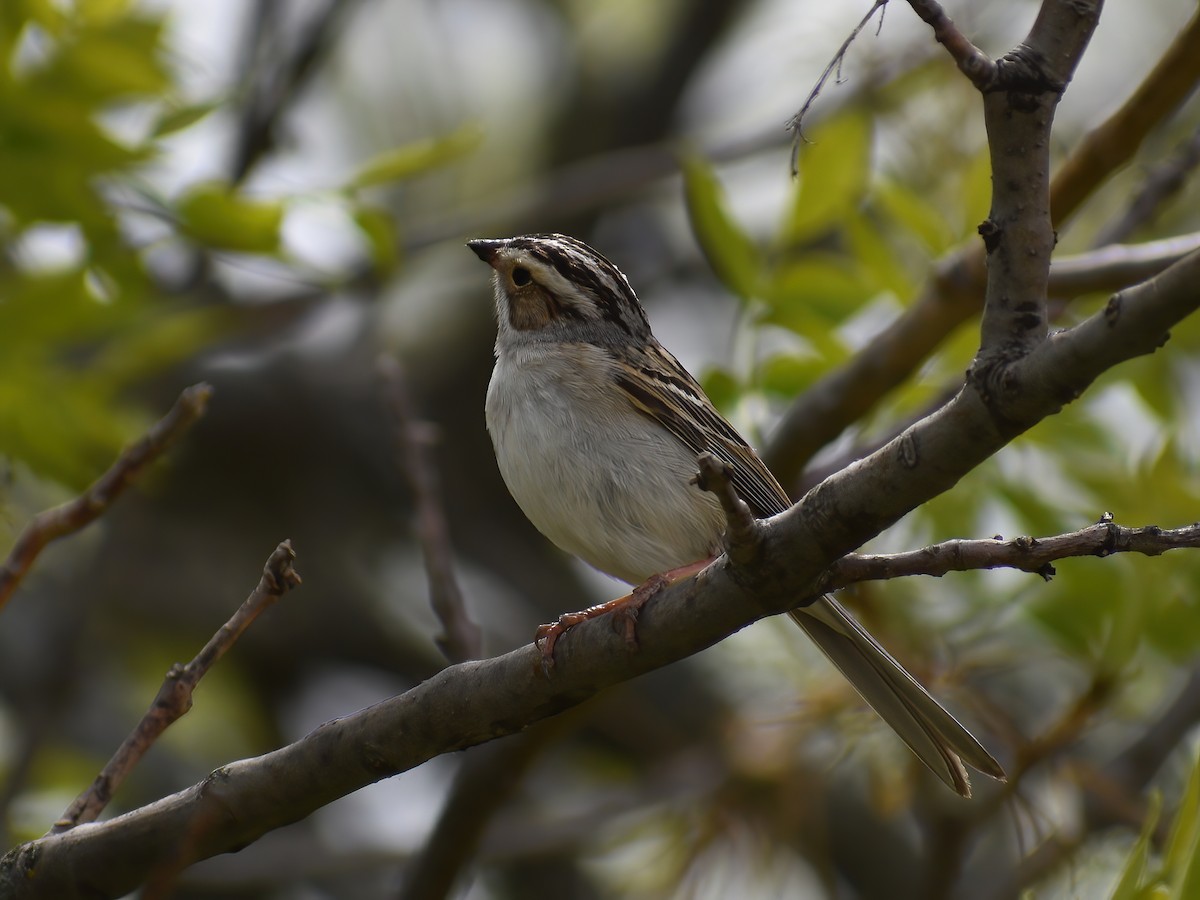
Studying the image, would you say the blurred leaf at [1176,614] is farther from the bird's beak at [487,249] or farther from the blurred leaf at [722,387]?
the bird's beak at [487,249]

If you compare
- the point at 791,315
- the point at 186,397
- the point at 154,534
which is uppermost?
the point at 154,534

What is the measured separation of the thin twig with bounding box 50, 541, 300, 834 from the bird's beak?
248 cm

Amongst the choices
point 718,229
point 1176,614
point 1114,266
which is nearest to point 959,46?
point 1114,266

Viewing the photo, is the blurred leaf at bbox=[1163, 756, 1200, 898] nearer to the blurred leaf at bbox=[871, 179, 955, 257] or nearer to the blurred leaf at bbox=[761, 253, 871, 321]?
the blurred leaf at bbox=[761, 253, 871, 321]

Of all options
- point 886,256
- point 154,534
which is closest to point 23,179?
point 886,256

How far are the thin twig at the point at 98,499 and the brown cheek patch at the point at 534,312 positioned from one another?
213 cm

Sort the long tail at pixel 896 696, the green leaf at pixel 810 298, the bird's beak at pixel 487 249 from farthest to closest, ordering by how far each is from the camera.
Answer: the bird's beak at pixel 487 249 < the green leaf at pixel 810 298 < the long tail at pixel 896 696

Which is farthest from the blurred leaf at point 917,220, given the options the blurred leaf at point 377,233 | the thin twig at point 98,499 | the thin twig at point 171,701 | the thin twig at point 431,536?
the thin twig at point 171,701

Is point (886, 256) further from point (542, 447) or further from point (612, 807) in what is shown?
point (612, 807)

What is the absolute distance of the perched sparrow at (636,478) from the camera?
14.1 feet

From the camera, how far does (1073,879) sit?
4.42 m

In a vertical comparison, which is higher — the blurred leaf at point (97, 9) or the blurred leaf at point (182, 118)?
the blurred leaf at point (97, 9)

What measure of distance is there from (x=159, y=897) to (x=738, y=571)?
1282 millimetres

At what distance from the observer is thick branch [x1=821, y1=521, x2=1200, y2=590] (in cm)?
252
